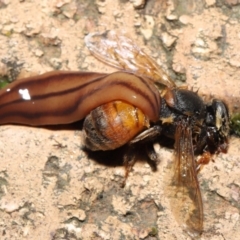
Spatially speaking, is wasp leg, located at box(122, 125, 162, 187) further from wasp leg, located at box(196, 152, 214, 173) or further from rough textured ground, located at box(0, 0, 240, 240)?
wasp leg, located at box(196, 152, 214, 173)

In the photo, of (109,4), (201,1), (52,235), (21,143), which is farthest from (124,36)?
(52,235)

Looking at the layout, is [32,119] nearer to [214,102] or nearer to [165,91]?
[165,91]

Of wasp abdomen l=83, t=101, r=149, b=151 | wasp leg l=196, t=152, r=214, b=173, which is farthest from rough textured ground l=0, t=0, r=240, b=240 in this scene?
wasp abdomen l=83, t=101, r=149, b=151

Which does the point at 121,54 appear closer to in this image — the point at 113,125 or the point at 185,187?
the point at 113,125

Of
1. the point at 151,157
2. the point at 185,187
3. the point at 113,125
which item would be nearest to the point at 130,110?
the point at 113,125

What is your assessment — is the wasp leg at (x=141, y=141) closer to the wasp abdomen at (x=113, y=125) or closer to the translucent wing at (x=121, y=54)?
the wasp abdomen at (x=113, y=125)

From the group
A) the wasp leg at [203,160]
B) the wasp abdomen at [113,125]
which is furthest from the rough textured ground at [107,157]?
the wasp abdomen at [113,125]
